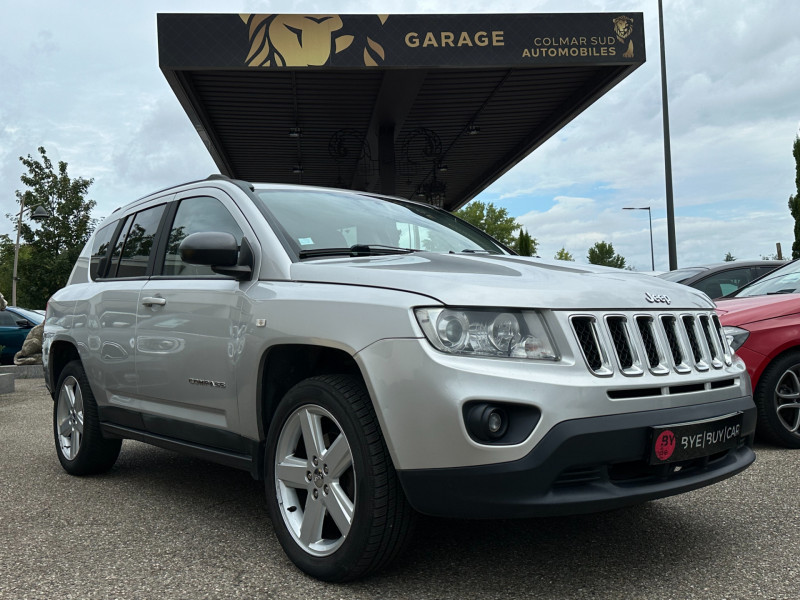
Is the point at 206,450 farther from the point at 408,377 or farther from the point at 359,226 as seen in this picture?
the point at 408,377

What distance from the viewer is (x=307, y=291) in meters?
3.19

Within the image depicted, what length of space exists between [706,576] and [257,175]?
2078cm

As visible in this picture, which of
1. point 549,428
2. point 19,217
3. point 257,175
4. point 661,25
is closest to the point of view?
point 549,428

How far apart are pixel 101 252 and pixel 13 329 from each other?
1452 cm

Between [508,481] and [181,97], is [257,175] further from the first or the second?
[508,481]

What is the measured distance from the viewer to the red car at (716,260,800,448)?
5293 millimetres

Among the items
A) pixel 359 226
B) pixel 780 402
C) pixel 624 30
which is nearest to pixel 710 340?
pixel 359 226

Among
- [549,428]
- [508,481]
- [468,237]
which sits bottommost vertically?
[508,481]

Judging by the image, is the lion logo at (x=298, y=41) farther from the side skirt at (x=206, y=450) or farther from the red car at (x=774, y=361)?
the side skirt at (x=206, y=450)

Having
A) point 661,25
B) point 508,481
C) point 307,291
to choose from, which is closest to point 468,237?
point 307,291

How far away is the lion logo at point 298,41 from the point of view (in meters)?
11.8

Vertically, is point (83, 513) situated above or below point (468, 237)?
below

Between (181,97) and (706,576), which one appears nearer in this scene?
(706,576)

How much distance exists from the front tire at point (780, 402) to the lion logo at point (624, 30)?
821 centimetres
